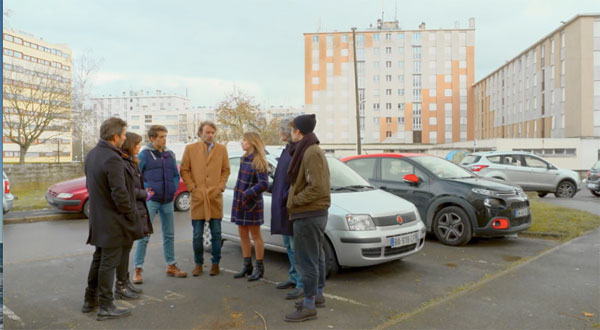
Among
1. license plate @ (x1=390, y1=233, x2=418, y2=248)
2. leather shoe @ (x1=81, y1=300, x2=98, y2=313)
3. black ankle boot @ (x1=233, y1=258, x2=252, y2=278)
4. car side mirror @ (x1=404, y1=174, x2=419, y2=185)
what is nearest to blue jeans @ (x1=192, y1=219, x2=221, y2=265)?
black ankle boot @ (x1=233, y1=258, x2=252, y2=278)

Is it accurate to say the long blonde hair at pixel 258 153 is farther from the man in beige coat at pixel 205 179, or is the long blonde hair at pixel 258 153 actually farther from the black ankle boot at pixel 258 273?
the black ankle boot at pixel 258 273

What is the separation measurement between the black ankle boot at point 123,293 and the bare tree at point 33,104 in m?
21.2

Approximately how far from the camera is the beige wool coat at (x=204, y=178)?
598cm

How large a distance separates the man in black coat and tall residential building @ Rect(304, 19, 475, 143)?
7824 centimetres

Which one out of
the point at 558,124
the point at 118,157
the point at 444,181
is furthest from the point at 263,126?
the point at 118,157

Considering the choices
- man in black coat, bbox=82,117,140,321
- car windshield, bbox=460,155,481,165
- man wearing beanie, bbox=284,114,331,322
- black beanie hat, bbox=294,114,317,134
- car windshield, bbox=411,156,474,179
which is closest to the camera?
man wearing beanie, bbox=284,114,331,322

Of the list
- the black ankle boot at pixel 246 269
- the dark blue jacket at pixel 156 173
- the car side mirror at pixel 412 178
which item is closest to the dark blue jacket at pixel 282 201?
the black ankle boot at pixel 246 269

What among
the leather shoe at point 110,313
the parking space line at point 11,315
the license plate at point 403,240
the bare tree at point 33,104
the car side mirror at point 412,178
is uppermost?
the bare tree at point 33,104

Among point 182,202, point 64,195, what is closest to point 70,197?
point 64,195

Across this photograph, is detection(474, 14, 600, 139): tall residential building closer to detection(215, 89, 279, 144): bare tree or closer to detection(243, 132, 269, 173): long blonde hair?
detection(215, 89, 279, 144): bare tree

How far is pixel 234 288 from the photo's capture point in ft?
18.4

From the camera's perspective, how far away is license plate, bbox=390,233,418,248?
19.4 feet

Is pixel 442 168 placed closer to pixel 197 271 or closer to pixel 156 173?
pixel 197 271

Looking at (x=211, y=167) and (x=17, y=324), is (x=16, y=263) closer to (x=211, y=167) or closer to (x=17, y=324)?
(x=17, y=324)
